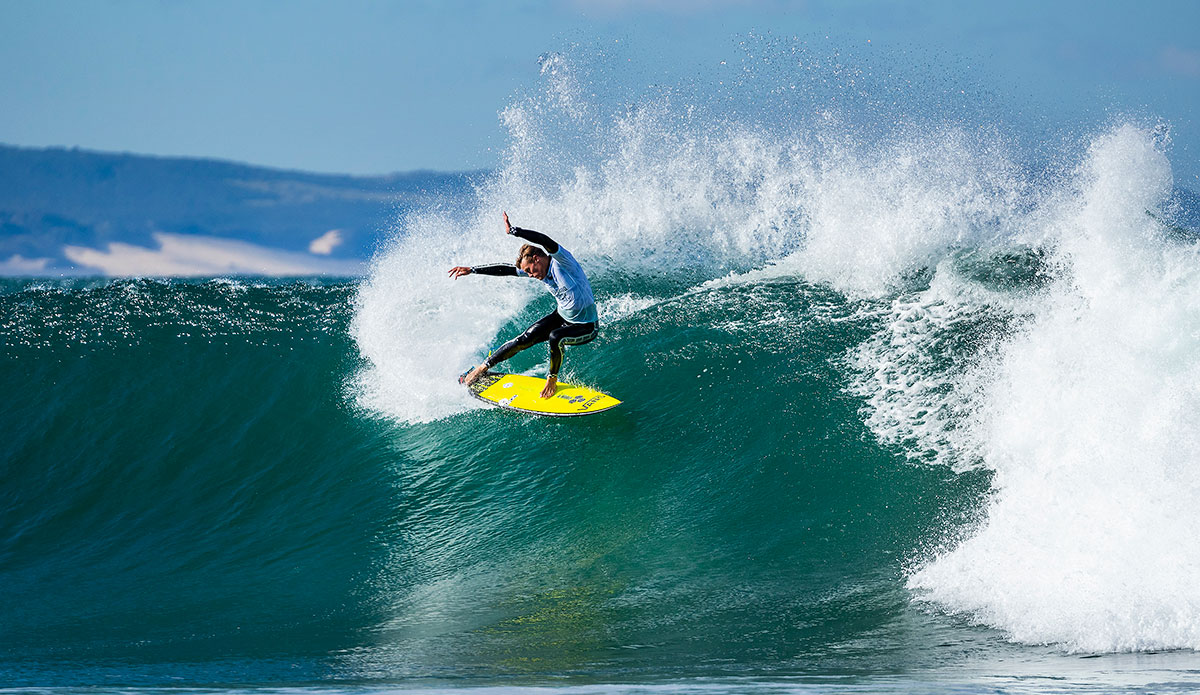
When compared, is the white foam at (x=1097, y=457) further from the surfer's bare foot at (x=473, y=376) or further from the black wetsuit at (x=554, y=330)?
the surfer's bare foot at (x=473, y=376)

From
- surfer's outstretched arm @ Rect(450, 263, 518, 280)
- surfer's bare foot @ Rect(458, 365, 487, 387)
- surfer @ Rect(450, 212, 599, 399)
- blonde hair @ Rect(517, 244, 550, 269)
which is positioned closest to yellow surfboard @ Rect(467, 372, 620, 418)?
surfer's bare foot @ Rect(458, 365, 487, 387)

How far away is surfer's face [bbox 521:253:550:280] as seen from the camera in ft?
26.5

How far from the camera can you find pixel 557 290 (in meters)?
8.31

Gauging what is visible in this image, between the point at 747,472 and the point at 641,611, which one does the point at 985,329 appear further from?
the point at 641,611

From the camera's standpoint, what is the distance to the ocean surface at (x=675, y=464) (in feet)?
17.4

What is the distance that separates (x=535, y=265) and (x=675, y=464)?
2053mm

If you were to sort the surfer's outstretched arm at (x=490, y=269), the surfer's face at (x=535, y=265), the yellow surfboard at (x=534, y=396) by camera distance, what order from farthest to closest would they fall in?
the yellow surfboard at (x=534, y=396) < the surfer's outstretched arm at (x=490, y=269) < the surfer's face at (x=535, y=265)

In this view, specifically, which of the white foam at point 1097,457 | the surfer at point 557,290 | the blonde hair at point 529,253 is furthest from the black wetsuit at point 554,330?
the white foam at point 1097,457

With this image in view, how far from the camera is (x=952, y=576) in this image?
5.97 meters

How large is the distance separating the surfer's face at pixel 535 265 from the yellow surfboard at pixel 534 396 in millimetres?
1377

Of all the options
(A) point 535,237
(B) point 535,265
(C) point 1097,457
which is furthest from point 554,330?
(C) point 1097,457

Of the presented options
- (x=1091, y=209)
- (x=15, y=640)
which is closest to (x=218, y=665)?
(x=15, y=640)

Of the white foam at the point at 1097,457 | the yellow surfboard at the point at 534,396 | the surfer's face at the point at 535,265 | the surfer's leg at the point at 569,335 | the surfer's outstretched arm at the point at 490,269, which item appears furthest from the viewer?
the yellow surfboard at the point at 534,396

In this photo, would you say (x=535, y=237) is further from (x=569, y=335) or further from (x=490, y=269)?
(x=569, y=335)
